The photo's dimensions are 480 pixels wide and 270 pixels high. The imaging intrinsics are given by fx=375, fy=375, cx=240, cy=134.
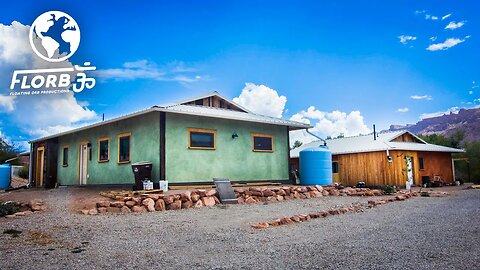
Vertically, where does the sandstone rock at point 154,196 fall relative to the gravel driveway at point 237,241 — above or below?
above

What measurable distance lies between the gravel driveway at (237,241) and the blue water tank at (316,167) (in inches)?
247

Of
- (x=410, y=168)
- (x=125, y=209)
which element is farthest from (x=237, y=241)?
(x=410, y=168)

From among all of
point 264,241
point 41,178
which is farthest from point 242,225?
point 41,178

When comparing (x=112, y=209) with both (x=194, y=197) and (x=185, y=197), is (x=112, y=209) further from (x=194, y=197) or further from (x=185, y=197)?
(x=194, y=197)

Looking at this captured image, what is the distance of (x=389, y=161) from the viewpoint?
69.2 feet

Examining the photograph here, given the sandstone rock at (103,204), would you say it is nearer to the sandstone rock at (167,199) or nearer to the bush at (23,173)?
the sandstone rock at (167,199)

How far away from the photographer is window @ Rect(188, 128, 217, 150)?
1309 centimetres

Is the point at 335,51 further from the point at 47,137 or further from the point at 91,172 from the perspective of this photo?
the point at 47,137

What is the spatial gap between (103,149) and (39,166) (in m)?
7.07

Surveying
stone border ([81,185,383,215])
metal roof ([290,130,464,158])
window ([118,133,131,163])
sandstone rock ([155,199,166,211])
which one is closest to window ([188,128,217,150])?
stone border ([81,185,383,215])

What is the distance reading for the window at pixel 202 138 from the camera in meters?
13.1

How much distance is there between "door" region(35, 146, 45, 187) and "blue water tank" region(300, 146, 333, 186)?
522 inches

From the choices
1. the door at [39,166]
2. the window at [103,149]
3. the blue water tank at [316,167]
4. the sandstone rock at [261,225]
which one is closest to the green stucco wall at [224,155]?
the blue water tank at [316,167]

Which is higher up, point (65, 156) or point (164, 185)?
point (65, 156)
